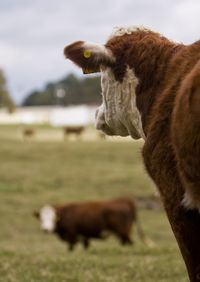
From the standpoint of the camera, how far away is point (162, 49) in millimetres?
4691

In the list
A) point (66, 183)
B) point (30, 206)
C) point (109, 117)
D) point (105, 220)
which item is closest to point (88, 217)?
point (105, 220)

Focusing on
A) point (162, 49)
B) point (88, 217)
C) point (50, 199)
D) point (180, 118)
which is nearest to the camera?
point (180, 118)

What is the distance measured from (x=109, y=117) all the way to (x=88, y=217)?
16.7m

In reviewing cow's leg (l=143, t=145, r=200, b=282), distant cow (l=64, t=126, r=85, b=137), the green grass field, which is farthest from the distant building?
cow's leg (l=143, t=145, r=200, b=282)

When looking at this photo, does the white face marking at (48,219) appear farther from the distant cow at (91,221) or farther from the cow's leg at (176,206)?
the cow's leg at (176,206)

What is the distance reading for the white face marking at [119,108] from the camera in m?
4.79

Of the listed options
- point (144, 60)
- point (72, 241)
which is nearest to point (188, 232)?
point (144, 60)

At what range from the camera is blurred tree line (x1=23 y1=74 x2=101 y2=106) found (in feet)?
391

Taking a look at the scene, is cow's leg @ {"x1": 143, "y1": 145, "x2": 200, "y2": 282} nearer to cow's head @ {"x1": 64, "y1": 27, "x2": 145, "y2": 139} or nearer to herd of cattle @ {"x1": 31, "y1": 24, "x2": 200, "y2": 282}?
herd of cattle @ {"x1": 31, "y1": 24, "x2": 200, "y2": 282}

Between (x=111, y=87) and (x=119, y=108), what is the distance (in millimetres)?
152

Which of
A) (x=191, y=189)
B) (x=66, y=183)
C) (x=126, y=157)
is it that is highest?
(x=191, y=189)

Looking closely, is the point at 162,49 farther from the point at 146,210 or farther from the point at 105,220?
the point at 146,210

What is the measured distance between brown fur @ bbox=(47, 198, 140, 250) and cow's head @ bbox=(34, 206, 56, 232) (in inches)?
6.5

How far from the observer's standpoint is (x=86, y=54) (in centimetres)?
436
